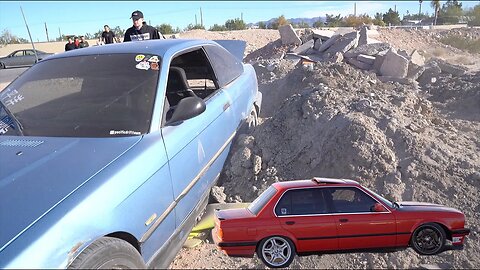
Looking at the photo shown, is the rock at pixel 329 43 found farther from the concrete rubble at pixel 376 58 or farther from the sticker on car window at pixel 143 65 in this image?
the sticker on car window at pixel 143 65

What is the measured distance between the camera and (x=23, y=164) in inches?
93.0

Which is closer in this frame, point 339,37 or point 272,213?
point 272,213

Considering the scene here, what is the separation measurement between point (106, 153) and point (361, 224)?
5.67 ft

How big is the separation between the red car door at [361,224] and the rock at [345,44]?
10305 mm

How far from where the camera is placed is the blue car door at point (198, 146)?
284 centimetres

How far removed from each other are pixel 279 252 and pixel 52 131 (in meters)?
1.83

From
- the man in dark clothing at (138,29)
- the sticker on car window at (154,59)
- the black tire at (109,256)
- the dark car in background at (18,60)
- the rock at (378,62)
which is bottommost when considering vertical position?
the dark car in background at (18,60)

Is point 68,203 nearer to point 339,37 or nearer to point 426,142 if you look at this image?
point 426,142

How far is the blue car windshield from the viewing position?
2.86 m

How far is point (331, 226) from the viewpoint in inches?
105

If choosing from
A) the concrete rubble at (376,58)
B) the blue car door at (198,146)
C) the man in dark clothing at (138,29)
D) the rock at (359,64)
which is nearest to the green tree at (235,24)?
the concrete rubble at (376,58)

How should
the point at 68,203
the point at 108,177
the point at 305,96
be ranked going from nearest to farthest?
1. the point at 68,203
2. the point at 108,177
3. the point at 305,96

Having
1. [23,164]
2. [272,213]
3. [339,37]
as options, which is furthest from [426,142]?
[339,37]

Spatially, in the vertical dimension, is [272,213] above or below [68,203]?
Result: below
